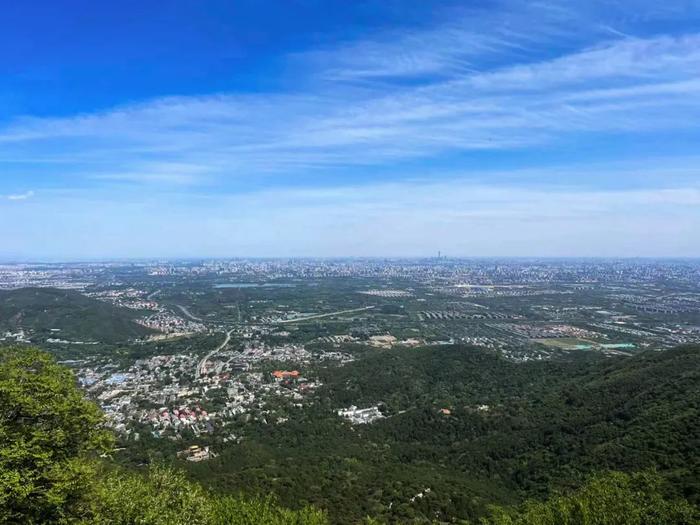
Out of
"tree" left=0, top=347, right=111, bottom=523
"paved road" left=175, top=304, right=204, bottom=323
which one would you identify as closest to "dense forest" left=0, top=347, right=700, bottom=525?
"tree" left=0, top=347, right=111, bottom=523

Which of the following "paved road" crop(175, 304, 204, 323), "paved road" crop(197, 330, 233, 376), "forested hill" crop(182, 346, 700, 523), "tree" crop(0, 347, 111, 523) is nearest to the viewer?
"tree" crop(0, 347, 111, 523)

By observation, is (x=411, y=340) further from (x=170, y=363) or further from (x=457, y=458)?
(x=457, y=458)

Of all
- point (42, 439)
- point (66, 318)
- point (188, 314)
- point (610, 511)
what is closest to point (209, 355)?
point (66, 318)

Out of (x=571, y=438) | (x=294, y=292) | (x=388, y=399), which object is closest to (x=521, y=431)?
(x=571, y=438)

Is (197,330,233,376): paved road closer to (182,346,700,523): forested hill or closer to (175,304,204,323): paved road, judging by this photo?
(175,304,204,323): paved road

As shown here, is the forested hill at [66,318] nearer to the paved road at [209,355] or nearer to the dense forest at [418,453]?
the paved road at [209,355]
